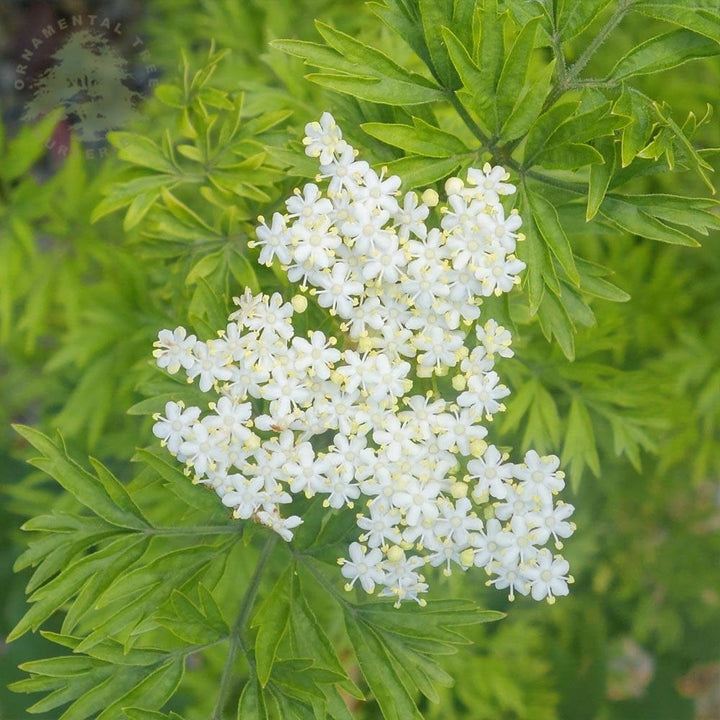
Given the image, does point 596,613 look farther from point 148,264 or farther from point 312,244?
point 312,244

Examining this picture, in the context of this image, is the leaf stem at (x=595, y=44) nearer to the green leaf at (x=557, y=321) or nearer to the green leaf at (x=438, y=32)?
the green leaf at (x=438, y=32)

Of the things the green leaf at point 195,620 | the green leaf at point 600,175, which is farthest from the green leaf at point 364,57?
the green leaf at point 195,620

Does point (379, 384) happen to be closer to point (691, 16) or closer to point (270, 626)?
point (270, 626)

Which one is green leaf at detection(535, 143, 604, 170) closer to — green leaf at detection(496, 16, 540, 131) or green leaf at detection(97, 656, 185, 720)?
green leaf at detection(496, 16, 540, 131)

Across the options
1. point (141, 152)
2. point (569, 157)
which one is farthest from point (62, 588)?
point (569, 157)

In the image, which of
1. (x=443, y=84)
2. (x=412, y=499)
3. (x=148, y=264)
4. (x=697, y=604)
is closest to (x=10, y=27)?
(x=148, y=264)

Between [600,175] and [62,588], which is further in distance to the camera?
[62,588]
